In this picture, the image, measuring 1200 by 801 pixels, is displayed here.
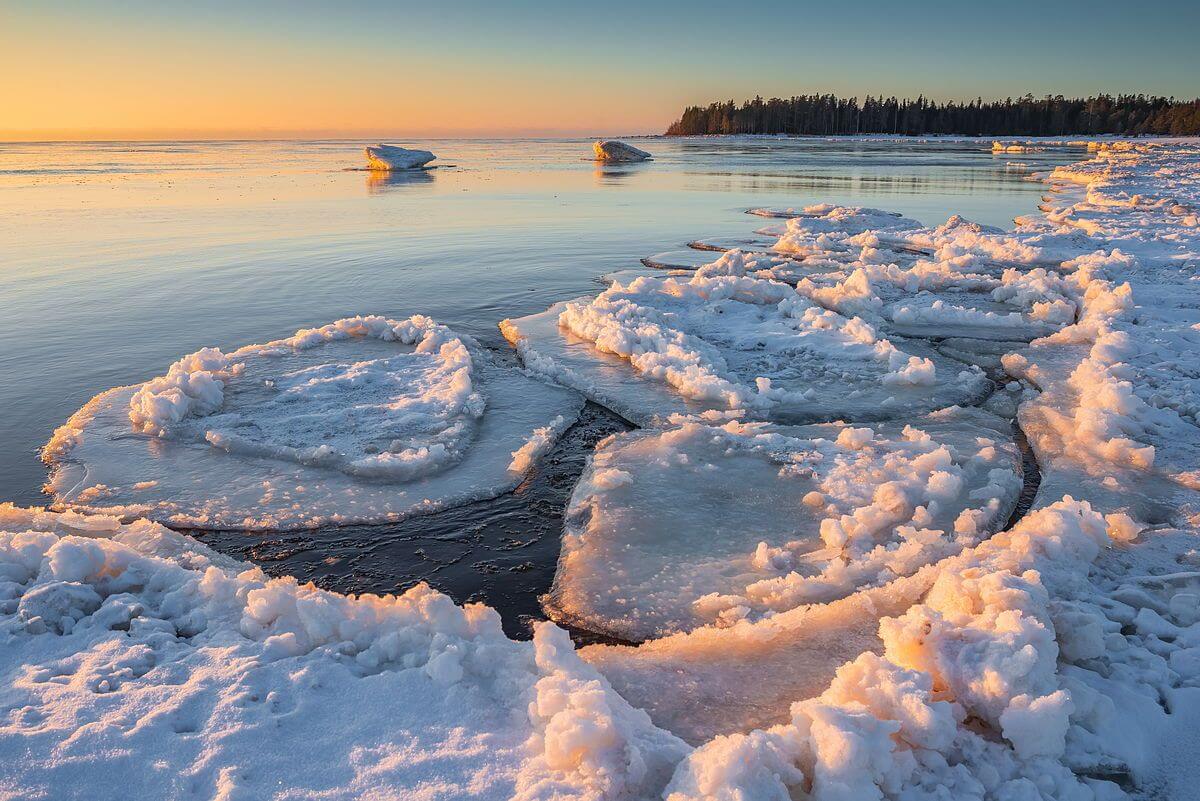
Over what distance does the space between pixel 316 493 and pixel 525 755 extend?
287 cm

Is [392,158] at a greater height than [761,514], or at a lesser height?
greater

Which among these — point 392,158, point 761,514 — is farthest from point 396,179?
point 761,514

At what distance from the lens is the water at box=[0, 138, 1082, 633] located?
659 centimetres

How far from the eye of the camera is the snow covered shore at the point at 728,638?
221 centimetres

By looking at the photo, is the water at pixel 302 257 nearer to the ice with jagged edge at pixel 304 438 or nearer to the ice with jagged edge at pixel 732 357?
the ice with jagged edge at pixel 304 438

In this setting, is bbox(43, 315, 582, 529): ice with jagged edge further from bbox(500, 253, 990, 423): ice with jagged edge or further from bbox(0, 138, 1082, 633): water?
bbox(500, 253, 990, 423): ice with jagged edge

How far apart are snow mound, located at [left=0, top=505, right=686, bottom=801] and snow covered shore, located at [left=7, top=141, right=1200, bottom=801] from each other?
0.01 metres

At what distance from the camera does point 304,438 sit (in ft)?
17.6

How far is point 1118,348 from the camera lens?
6.83 meters

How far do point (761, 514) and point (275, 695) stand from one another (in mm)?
2838

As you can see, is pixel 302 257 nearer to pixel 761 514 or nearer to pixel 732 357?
pixel 732 357

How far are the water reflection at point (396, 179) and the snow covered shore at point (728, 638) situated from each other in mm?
25762

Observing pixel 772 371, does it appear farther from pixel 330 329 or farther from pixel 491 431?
pixel 330 329

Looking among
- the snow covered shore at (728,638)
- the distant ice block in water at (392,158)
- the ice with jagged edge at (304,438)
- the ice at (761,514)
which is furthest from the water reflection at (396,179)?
the snow covered shore at (728,638)
